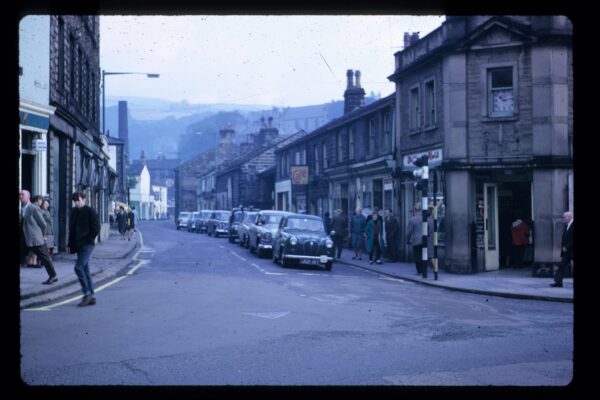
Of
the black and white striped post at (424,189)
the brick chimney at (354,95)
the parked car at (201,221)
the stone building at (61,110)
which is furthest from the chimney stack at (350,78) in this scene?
→ the parked car at (201,221)

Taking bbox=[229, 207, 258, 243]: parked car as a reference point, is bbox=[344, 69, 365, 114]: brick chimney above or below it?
above

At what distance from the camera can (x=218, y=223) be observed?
149ft

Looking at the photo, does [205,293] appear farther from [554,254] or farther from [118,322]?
[554,254]

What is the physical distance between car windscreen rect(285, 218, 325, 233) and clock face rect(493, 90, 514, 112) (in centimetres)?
705

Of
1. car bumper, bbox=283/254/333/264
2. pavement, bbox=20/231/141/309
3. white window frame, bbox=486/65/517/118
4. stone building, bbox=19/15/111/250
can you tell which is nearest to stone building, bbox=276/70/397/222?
white window frame, bbox=486/65/517/118

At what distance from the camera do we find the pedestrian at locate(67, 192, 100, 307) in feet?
39.1

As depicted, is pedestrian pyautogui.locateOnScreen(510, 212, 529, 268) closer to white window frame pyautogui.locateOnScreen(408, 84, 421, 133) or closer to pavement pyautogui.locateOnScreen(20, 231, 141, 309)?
white window frame pyautogui.locateOnScreen(408, 84, 421, 133)

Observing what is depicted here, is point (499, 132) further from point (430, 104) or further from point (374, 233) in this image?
point (374, 233)

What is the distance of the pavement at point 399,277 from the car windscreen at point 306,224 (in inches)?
76.9

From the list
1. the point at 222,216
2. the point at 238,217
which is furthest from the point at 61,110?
the point at 222,216

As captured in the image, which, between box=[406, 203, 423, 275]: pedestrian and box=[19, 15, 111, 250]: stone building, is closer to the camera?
box=[406, 203, 423, 275]: pedestrian

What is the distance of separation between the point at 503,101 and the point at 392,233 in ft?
20.7

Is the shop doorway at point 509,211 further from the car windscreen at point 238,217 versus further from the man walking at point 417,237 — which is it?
the car windscreen at point 238,217

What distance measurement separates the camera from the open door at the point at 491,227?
826 inches
